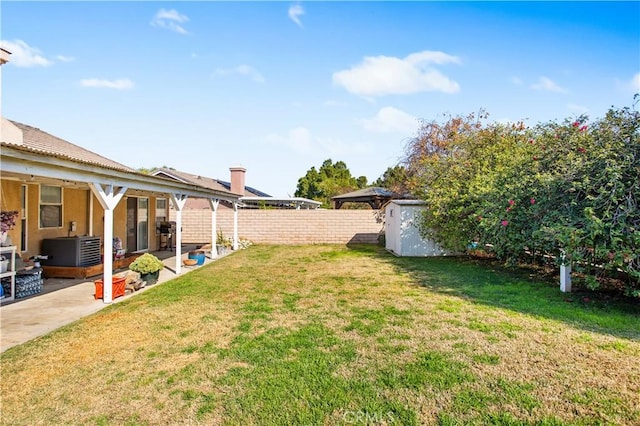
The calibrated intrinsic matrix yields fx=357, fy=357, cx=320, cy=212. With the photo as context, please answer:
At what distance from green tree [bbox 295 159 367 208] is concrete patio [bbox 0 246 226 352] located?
25.8m

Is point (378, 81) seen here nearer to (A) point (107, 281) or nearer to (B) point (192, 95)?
(B) point (192, 95)

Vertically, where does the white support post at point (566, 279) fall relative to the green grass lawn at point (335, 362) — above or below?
above

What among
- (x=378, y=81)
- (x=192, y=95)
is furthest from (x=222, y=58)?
(x=378, y=81)

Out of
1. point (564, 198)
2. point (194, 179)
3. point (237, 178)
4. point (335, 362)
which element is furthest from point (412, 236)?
point (194, 179)

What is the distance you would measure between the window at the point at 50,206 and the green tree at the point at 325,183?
2457 cm

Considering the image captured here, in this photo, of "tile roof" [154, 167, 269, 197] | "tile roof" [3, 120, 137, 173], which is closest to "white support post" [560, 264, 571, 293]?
"tile roof" [3, 120, 137, 173]

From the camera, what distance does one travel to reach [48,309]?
585 cm

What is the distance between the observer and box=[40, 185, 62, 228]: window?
8.52 m

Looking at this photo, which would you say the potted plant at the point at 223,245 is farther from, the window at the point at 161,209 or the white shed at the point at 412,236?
the white shed at the point at 412,236

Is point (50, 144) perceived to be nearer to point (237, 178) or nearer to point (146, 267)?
point (146, 267)

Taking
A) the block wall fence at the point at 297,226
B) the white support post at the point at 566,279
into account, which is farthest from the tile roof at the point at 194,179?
the white support post at the point at 566,279

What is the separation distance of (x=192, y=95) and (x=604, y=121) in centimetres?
1196

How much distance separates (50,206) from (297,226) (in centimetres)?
1043

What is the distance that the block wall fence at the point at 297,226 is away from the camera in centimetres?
1750
